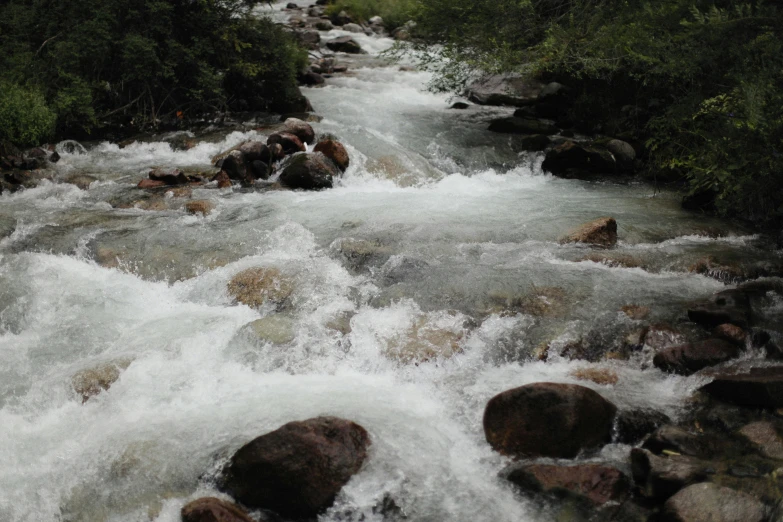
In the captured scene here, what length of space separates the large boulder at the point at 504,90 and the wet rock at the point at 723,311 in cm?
904

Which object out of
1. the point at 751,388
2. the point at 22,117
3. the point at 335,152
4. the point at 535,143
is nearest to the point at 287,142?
the point at 335,152

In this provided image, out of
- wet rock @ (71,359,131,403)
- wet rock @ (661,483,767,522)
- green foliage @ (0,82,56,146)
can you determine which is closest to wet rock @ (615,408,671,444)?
wet rock @ (661,483,767,522)

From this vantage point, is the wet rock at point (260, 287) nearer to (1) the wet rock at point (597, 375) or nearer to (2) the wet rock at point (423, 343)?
(2) the wet rock at point (423, 343)

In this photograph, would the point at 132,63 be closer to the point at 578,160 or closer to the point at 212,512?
the point at 578,160

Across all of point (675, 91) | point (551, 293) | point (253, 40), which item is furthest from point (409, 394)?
point (253, 40)

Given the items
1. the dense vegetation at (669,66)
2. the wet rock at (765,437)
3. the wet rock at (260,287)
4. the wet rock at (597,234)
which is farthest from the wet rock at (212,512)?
the wet rock at (597,234)

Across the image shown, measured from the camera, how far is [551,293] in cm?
611

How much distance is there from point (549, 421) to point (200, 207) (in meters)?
5.80

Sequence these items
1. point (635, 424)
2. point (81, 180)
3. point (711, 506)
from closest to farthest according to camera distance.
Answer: point (711, 506) < point (635, 424) < point (81, 180)

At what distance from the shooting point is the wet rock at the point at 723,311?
540 centimetres

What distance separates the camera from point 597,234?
7309 millimetres

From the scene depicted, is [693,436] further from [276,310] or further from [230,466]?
[276,310]

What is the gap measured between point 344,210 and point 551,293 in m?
3.36

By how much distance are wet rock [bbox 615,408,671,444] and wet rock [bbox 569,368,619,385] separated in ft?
1.47
